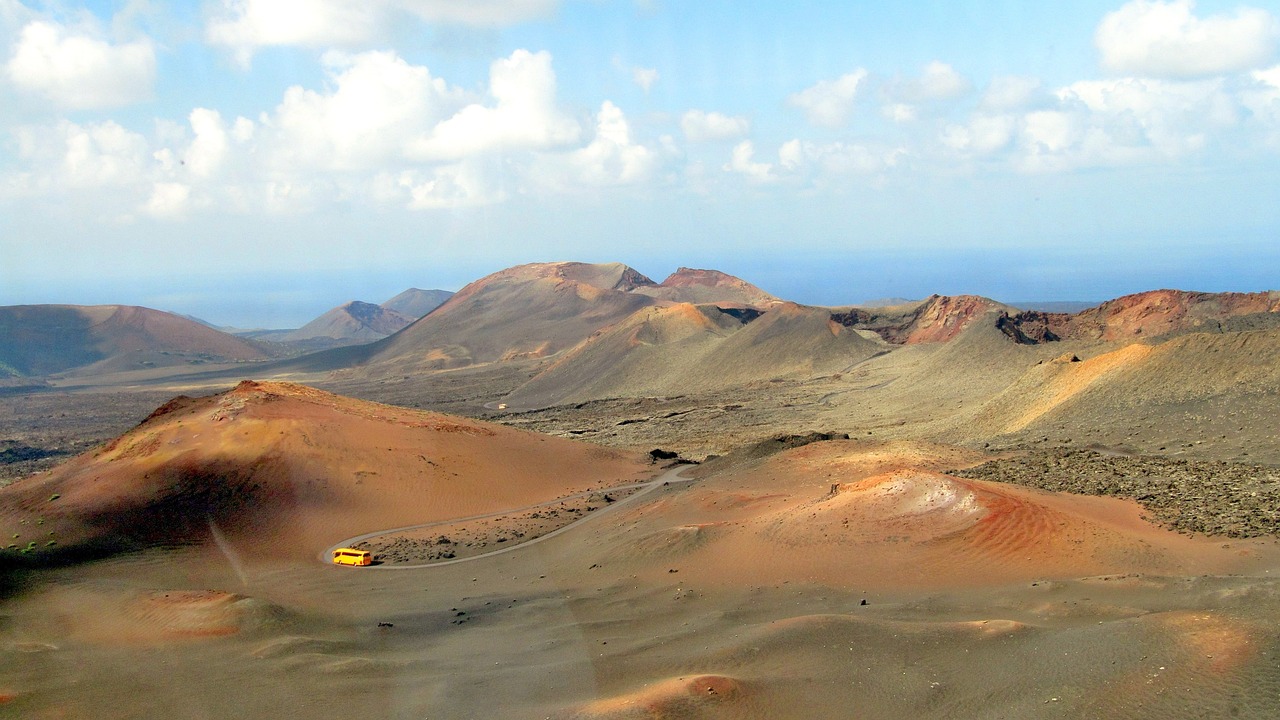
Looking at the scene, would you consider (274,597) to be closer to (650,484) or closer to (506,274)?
(650,484)

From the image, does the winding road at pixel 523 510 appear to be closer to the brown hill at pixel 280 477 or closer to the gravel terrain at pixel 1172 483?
the brown hill at pixel 280 477

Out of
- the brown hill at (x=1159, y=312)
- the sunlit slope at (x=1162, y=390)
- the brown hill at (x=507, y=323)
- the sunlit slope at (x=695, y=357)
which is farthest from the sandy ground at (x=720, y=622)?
the brown hill at (x=507, y=323)

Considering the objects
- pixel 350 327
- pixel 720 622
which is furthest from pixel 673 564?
pixel 350 327

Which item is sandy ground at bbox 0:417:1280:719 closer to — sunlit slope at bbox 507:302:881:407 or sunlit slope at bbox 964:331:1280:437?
sunlit slope at bbox 964:331:1280:437

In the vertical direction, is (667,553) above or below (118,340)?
below

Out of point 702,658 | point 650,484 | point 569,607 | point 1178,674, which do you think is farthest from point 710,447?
point 1178,674

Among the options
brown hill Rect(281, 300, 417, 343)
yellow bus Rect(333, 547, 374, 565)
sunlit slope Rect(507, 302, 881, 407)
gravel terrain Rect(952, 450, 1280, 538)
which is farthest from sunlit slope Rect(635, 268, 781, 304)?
yellow bus Rect(333, 547, 374, 565)
